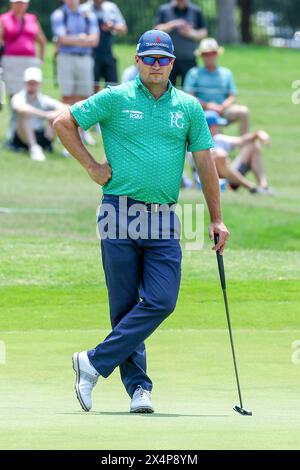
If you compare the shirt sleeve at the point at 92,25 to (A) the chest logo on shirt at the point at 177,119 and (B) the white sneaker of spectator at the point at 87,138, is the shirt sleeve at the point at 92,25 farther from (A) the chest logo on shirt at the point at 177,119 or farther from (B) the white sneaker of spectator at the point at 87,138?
(A) the chest logo on shirt at the point at 177,119

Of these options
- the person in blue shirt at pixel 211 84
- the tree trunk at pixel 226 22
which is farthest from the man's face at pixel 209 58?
the tree trunk at pixel 226 22

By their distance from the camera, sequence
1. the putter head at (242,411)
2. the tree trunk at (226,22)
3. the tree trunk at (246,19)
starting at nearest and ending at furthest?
the putter head at (242,411)
the tree trunk at (226,22)
the tree trunk at (246,19)

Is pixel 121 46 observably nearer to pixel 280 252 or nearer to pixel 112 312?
pixel 280 252

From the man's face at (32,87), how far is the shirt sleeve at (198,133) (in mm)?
13550

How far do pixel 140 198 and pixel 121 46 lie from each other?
30195mm

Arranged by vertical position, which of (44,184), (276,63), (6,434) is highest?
(276,63)

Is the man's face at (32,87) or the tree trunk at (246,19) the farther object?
the tree trunk at (246,19)

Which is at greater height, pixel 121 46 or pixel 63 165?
pixel 121 46

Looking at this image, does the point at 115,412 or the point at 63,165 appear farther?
the point at 63,165

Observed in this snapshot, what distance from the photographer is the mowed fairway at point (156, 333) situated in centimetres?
686

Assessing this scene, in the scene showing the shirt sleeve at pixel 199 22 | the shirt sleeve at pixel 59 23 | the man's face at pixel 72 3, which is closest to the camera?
the man's face at pixel 72 3

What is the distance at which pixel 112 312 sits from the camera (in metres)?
8.45

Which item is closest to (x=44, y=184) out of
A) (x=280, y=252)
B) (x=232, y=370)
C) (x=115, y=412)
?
(x=280, y=252)

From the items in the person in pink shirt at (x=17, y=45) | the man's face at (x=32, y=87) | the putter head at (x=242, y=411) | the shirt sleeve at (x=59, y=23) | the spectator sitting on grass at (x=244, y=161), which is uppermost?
the shirt sleeve at (x=59, y=23)
